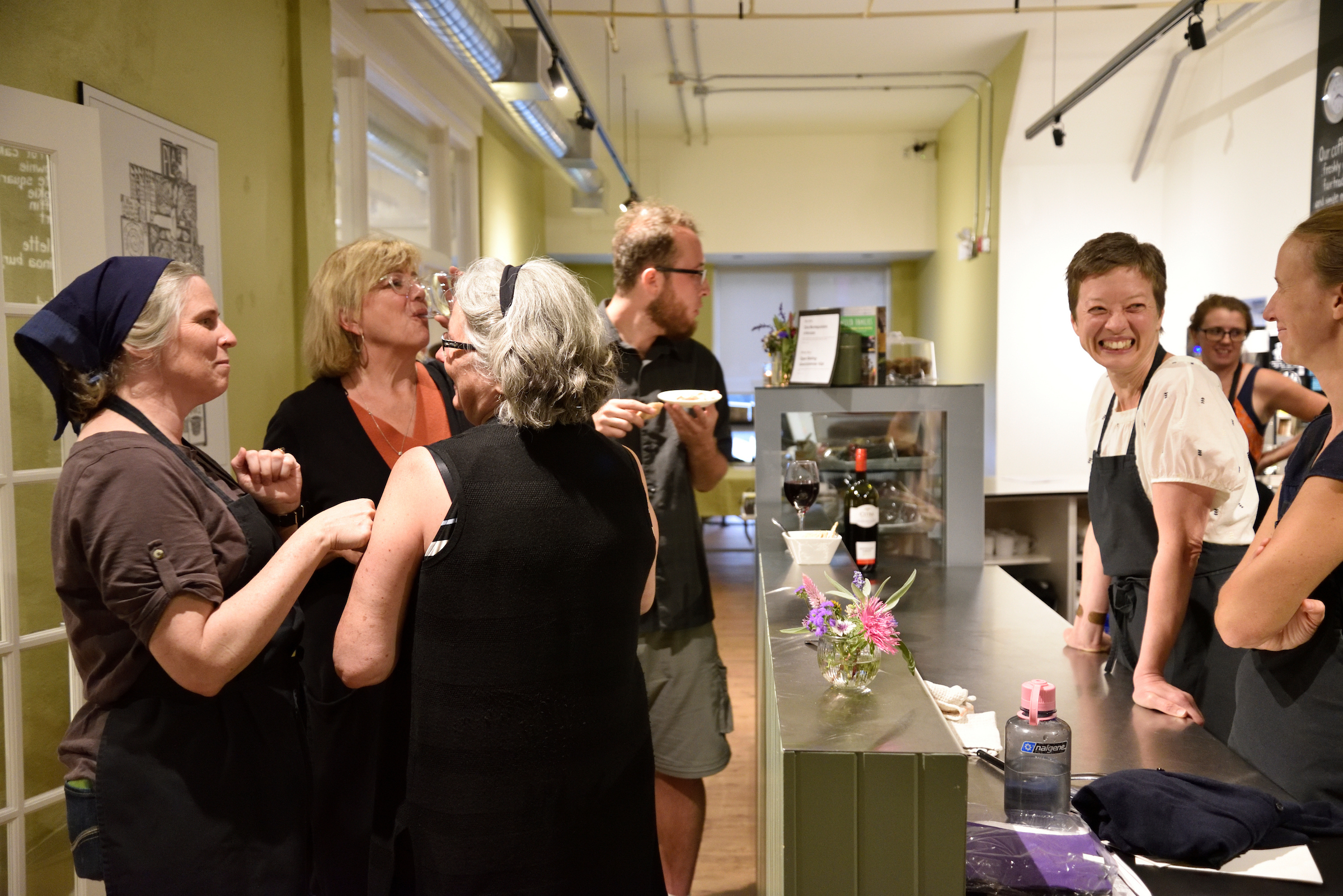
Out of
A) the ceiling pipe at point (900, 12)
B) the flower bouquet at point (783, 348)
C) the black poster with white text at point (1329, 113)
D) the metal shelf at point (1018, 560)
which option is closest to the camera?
the flower bouquet at point (783, 348)

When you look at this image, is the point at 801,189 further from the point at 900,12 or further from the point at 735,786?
the point at 735,786

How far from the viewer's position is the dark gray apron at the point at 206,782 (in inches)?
52.7

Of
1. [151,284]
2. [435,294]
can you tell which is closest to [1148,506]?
[435,294]

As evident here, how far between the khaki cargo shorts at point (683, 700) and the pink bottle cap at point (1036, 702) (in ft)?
4.12

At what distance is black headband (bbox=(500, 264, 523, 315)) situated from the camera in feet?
4.46

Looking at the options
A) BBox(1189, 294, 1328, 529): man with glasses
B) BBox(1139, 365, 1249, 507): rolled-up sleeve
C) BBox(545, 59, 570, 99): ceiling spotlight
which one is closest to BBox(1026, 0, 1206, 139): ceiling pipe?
BBox(1189, 294, 1328, 529): man with glasses

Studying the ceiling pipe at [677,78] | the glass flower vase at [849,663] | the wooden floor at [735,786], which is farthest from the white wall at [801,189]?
A: the glass flower vase at [849,663]

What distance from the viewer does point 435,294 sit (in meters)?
1.80

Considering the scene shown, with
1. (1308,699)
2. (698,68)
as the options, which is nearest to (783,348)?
(1308,699)

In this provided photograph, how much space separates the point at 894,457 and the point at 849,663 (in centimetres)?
191

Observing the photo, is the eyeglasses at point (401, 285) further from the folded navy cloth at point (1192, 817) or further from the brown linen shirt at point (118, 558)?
the folded navy cloth at point (1192, 817)

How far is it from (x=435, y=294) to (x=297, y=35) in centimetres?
317

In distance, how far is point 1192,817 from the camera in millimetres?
1200

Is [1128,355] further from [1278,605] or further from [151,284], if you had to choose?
[151,284]
